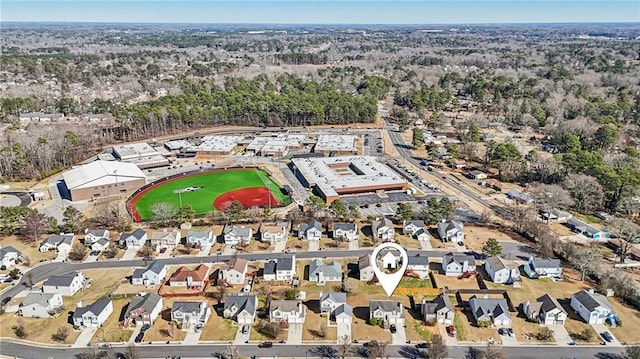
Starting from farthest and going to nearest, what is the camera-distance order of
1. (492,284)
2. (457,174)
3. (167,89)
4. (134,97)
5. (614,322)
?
(167,89)
(134,97)
(457,174)
(492,284)
(614,322)

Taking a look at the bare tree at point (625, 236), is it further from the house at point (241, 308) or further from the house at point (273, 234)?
the house at point (241, 308)

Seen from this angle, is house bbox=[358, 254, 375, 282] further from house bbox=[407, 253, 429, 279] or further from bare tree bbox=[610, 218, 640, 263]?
bare tree bbox=[610, 218, 640, 263]

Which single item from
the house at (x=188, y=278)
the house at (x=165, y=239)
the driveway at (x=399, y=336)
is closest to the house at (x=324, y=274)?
the driveway at (x=399, y=336)

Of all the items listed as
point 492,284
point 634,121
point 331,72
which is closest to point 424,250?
point 492,284

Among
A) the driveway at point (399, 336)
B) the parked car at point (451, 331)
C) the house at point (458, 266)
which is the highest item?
the house at point (458, 266)

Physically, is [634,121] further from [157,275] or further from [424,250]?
[157,275]

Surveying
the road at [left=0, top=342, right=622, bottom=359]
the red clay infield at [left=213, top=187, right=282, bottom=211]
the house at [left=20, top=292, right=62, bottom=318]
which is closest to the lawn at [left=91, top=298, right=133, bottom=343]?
the road at [left=0, top=342, right=622, bottom=359]

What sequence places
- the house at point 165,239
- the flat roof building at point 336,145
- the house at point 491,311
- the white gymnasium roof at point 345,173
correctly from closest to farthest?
1. the house at point 491,311
2. the house at point 165,239
3. the white gymnasium roof at point 345,173
4. the flat roof building at point 336,145
